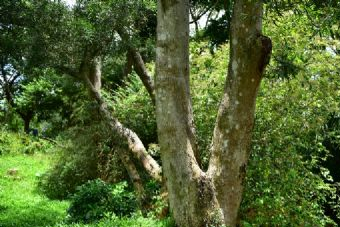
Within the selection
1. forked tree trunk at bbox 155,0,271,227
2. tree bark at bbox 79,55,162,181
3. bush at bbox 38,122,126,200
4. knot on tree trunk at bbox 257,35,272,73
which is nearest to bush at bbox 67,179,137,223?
tree bark at bbox 79,55,162,181

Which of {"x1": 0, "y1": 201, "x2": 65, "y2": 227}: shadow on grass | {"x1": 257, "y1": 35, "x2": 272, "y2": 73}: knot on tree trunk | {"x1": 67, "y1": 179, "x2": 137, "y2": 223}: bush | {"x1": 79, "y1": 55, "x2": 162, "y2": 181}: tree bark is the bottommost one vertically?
{"x1": 0, "y1": 201, "x2": 65, "y2": 227}: shadow on grass

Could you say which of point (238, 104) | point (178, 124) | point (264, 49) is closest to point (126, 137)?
point (178, 124)

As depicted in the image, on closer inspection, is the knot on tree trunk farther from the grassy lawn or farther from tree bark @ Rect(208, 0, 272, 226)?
the grassy lawn

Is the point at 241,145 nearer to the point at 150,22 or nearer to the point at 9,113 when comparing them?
the point at 150,22

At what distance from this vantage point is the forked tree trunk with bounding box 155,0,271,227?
21.5ft

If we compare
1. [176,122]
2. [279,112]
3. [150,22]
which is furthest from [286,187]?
[150,22]

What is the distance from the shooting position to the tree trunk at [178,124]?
654cm

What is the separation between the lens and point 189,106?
6824mm

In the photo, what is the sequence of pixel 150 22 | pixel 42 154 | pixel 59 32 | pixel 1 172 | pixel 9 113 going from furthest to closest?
pixel 9 113, pixel 42 154, pixel 1 172, pixel 150 22, pixel 59 32

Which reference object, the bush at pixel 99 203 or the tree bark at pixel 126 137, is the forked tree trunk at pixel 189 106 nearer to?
the bush at pixel 99 203

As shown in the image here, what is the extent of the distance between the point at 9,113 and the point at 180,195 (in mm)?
21695

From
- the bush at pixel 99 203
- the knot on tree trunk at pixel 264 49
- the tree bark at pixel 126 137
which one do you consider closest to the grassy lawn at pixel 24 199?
the bush at pixel 99 203

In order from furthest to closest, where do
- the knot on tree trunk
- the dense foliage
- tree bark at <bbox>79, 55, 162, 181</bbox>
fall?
tree bark at <bbox>79, 55, 162, 181</bbox> → the dense foliage → the knot on tree trunk

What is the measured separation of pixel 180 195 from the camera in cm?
662
